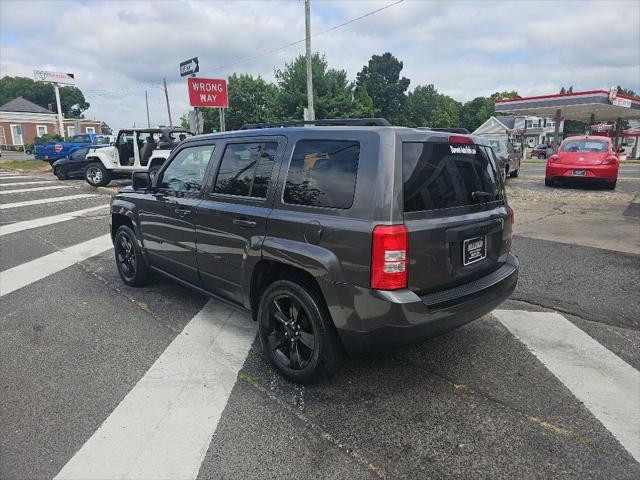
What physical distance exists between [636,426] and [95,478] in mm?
3147

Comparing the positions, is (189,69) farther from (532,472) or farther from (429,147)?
(532,472)

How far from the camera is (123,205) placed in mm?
5195

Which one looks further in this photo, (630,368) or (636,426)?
(630,368)

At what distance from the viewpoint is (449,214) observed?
9.47 ft

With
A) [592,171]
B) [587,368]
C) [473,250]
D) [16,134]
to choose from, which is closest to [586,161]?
[592,171]

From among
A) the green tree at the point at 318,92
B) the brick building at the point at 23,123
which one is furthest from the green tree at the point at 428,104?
the brick building at the point at 23,123

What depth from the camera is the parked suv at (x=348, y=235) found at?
8.65 feet

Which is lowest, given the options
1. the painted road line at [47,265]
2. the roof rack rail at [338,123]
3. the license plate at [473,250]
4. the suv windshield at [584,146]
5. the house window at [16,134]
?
the painted road line at [47,265]

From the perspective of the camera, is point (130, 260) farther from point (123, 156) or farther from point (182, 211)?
point (123, 156)

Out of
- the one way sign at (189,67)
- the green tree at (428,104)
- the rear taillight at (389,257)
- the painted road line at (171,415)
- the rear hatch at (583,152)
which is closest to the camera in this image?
the painted road line at (171,415)

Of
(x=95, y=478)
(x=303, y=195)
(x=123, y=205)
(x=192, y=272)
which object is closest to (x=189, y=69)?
(x=123, y=205)

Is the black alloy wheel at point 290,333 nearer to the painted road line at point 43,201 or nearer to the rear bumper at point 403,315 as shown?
the rear bumper at point 403,315

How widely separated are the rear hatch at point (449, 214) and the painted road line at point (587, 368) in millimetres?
956

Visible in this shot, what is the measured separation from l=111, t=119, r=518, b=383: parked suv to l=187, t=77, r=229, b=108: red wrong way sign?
1384 centimetres
